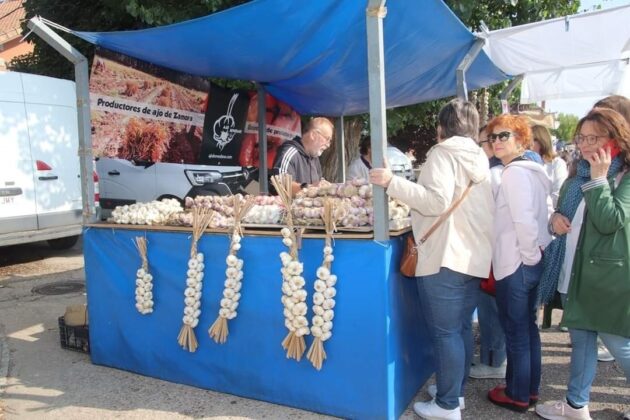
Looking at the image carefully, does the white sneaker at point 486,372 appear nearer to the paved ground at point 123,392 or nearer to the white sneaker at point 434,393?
the paved ground at point 123,392

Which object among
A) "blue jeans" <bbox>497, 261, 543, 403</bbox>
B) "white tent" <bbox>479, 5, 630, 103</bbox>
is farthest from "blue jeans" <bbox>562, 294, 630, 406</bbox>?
"white tent" <bbox>479, 5, 630, 103</bbox>

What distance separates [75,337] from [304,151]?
8.18 feet

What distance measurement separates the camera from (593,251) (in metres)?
2.64

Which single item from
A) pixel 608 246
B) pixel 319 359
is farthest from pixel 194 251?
pixel 608 246

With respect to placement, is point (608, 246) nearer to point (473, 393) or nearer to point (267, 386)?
point (473, 393)

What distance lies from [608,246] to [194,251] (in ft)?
7.86

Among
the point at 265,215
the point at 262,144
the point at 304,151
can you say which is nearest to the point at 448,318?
the point at 265,215

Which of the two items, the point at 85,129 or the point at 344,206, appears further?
the point at 85,129

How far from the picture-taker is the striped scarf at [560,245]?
2771 millimetres

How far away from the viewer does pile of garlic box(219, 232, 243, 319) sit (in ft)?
10.00

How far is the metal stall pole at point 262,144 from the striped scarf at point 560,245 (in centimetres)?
336

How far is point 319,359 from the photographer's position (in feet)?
9.34

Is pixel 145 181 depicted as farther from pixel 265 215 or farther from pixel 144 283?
pixel 265 215

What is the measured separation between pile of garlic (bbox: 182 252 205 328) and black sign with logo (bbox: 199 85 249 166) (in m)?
2.26
